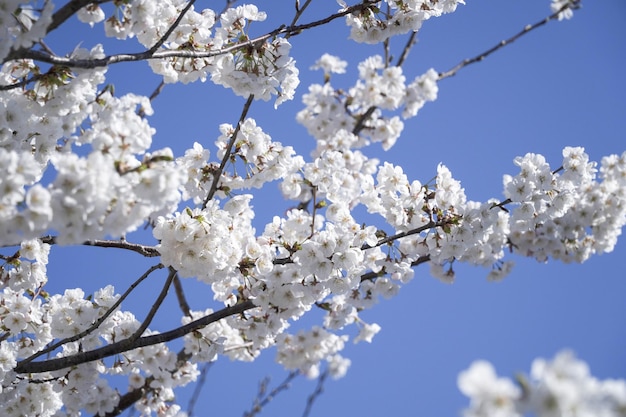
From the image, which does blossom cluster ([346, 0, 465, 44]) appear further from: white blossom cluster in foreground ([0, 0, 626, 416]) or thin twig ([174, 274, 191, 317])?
thin twig ([174, 274, 191, 317])

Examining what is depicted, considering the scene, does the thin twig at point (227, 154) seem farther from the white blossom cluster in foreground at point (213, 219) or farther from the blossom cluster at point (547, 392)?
the blossom cluster at point (547, 392)

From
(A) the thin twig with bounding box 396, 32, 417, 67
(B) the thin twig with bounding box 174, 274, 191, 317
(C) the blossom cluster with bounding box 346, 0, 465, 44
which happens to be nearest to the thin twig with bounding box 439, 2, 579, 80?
(A) the thin twig with bounding box 396, 32, 417, 67

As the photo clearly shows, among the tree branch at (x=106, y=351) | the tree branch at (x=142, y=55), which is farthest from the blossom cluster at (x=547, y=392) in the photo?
the tree branch at (x=106, y=351)

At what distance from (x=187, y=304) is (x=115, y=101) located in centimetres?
304

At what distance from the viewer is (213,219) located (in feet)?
11.2

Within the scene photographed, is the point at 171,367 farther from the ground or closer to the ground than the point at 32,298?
closer to the ground

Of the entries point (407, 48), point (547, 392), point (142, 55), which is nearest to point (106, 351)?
point (142, 55)

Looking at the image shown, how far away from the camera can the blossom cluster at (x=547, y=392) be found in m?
1.31

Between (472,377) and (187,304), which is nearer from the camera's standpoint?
(472,377)

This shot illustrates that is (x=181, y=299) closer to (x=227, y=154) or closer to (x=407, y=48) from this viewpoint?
(x=227, y=154)

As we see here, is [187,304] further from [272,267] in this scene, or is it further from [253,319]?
[272,267]

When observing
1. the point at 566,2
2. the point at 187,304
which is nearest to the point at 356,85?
the point at 566,2

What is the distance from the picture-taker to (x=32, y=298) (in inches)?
168

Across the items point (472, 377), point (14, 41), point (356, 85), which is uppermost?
point (356, 85)
